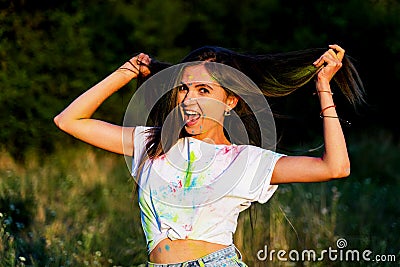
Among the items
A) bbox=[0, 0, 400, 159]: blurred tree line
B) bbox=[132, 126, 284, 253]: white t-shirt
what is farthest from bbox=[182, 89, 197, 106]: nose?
bbox=[0, 0, 400, 159]: blurred tree line

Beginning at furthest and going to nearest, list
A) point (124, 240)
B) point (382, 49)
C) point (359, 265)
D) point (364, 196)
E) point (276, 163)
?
point (382, 49)
point (364, 196)
point (124, 240)
point (359, 265)
point (276, 163)

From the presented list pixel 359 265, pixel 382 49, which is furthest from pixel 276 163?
pixel 382 49

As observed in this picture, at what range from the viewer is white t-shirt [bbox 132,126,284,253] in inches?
127

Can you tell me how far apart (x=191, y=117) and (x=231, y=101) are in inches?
11.3

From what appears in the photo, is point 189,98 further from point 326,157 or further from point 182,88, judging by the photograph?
point 326,157

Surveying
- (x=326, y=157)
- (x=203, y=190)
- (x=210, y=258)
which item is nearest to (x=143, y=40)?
(x=203, y=190)

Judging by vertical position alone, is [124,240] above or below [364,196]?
below

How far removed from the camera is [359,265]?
5426 mm

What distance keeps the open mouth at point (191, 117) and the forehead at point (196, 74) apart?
0.14 meters

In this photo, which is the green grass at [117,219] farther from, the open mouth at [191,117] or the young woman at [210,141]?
the open mouth at [191,117]

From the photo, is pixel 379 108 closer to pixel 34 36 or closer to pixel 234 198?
pixel 34 36

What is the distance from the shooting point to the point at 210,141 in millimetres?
3445

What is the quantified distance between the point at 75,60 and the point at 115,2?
61.7 inches

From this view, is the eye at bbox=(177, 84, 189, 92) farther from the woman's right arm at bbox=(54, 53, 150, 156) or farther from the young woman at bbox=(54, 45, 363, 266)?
the woman's right arm at bbox=(54, 53, 150, 156)
